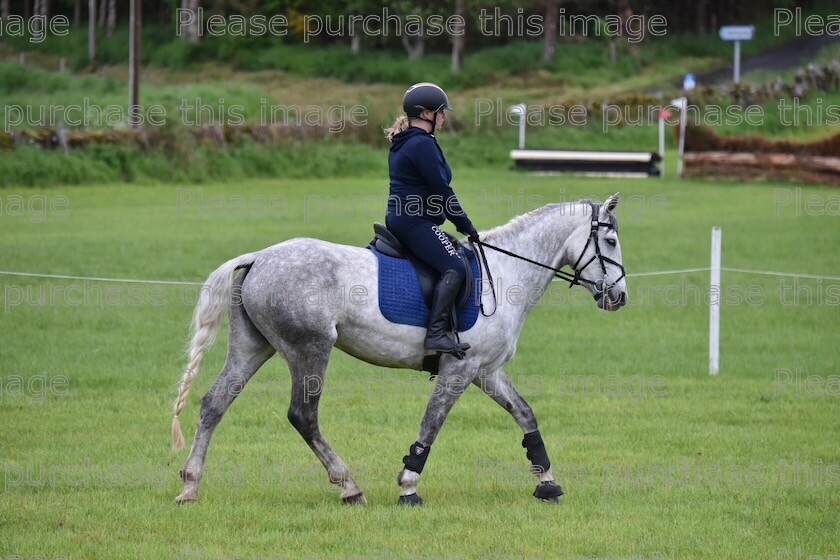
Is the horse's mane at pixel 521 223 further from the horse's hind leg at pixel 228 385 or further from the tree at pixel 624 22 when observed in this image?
the tree at pixel 624 22

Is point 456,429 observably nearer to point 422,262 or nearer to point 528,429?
point 528,429

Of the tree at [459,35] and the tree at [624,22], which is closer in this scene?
the tree at [459,35]

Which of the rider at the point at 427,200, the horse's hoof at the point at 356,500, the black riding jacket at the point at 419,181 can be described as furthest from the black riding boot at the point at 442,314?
the horse's hoof at the point at 356,500

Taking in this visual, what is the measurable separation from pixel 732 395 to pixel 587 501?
4.52 m

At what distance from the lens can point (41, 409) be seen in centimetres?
1094

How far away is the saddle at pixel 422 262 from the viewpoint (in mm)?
7969

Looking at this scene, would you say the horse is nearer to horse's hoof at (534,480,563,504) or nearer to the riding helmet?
horse's hoof at (534,480,563,504)

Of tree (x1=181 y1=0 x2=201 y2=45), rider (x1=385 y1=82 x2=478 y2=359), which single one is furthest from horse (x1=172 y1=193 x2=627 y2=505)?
tree (x1=181 y1=0 x2=201 y2=45)

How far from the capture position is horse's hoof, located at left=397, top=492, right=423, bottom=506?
25.9 ft

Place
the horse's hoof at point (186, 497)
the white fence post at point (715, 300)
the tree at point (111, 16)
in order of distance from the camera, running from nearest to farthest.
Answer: the horse's hoof at point (186, 497) < the white fence post at point (715, 300) < the tree at point (111, 16)

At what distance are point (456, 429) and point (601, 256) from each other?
293 cm

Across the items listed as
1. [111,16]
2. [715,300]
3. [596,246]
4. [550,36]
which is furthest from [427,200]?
[111,16]

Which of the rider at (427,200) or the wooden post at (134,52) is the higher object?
the wooden post at (134,52)

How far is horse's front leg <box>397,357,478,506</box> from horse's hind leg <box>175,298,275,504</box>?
1235 millimetres
